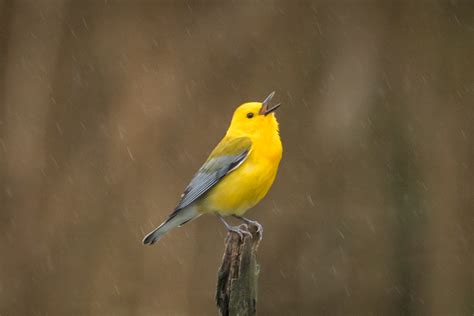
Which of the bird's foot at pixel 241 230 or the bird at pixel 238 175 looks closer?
the bird's foot at pixel 241 230

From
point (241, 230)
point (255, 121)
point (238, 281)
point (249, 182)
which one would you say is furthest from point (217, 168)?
point (238, 281)

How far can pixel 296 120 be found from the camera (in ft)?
27.3

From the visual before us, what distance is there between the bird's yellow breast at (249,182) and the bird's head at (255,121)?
97 mm

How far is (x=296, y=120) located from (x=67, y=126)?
211 cm

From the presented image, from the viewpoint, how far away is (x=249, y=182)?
549cm

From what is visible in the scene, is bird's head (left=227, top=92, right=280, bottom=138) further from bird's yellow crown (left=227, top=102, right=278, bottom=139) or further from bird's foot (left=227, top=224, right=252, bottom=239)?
bird's foot (left=227, top=224, right=252, bottom=239)

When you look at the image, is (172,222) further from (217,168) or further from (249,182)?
(249,182)

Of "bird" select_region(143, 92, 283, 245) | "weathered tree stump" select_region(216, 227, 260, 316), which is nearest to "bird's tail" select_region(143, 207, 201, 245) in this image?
"bird" select_region(143, 92, 283, 245)

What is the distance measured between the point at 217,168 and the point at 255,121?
421 mm

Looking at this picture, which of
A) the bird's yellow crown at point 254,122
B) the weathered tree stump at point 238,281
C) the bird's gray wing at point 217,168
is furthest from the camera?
the bird's yellow crown at point 254,122

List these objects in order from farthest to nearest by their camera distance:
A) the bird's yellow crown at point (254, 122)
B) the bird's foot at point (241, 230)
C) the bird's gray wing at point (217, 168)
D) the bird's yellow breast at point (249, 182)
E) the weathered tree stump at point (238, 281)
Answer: the bird's yellow crown at point (254, 122) < the bird's gray wing at point (217, 168) < the bird's yellow breast at point (249, 182) < the bird's foot at point (241, 230) < the weathered tree stump at point (238, 281)

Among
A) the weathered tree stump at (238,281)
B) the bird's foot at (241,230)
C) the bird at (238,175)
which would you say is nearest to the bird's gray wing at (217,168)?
the bird at (238,175)

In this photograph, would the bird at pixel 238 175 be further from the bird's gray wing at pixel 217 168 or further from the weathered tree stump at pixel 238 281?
the weathered tree stump at pixel 238 281

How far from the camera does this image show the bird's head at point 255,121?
19.1 feet
